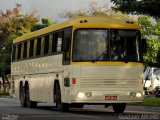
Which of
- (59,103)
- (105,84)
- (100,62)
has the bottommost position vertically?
(59,103)

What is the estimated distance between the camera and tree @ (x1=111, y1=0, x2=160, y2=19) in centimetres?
2812

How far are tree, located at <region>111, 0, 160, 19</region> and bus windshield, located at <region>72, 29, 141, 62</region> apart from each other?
18.5ft

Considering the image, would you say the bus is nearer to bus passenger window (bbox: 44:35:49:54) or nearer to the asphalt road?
the asphalt road

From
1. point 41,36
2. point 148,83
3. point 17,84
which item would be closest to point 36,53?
point 41,36

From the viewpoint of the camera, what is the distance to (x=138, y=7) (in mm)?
28719

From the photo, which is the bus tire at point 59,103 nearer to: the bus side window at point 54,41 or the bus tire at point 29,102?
the bus side window at point 54,41

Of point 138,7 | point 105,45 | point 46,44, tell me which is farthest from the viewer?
point 138,7

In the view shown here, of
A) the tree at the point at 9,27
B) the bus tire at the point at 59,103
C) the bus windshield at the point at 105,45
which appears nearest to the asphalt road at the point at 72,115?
the bus tire at the point at 59,103

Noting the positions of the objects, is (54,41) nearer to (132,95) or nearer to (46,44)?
(46,44)

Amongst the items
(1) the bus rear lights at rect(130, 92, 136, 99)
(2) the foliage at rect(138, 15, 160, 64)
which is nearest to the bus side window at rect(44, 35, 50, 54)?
(1) the bus rear lights at rect(130, 92, 136, 99)

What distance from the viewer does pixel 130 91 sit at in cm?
2233

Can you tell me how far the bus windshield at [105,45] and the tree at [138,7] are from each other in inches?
222

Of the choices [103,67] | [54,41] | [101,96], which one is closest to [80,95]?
[101,96]

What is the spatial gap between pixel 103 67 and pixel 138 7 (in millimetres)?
7383
